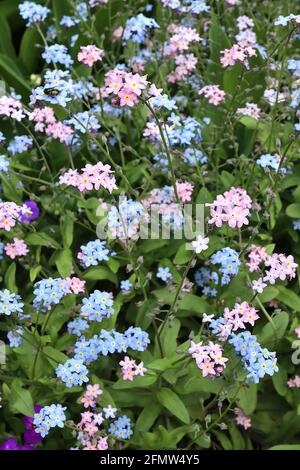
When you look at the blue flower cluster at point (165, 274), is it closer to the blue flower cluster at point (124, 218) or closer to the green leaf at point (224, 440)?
the blue flower cluster at point (124, 218)

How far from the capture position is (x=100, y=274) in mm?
3252

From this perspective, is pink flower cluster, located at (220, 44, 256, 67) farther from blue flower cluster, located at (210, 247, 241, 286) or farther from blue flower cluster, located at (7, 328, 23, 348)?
blue flower cluster, located at (7, 328, 23, 348)

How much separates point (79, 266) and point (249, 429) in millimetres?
1129

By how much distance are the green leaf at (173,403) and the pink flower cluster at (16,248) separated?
89cm

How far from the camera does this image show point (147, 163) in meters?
3.54

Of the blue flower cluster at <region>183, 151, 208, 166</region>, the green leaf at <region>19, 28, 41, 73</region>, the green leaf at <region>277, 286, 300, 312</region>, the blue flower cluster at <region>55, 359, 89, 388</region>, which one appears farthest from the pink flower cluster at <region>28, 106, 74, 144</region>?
the green leaf at <region>277, 286, 300, 312</region>

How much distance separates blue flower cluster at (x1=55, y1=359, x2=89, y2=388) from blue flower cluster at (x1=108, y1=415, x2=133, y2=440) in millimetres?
302

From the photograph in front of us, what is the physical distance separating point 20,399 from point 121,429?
0.44 metres

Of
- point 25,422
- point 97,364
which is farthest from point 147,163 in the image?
point 25,422

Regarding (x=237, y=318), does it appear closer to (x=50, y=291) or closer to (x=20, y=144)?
(x=50, y=291)

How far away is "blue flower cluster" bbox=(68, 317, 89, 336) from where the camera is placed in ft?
9.72

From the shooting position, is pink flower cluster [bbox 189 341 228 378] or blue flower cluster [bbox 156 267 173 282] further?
blue flower cluster [bbox 156 267 173 282]
